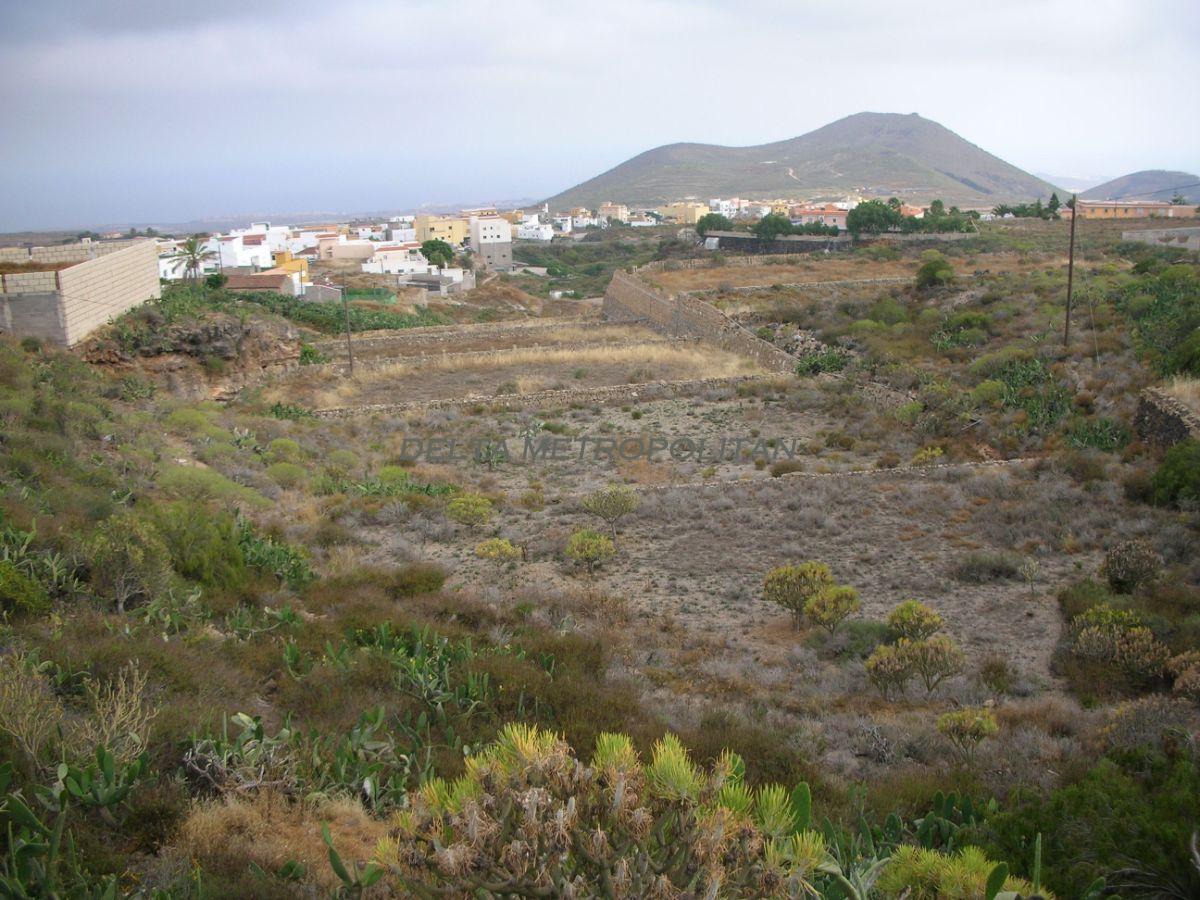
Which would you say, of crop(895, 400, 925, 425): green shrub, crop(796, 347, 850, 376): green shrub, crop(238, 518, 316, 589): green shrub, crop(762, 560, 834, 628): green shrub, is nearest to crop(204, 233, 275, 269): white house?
crop(796, 347, 850, 376): green shrub

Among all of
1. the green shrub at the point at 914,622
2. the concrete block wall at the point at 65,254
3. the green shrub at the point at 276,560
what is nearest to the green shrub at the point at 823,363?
the green shrub at the point at 914,622

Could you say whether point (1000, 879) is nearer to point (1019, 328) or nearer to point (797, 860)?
point (797, 860)

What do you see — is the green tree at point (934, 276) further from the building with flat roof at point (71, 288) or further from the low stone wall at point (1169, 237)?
the building with flat roof at point (71, 288)

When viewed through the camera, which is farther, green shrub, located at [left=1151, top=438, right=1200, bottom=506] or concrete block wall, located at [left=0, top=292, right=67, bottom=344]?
concrete block wall, located at [left=0, top=292, right=67, bottom=344]

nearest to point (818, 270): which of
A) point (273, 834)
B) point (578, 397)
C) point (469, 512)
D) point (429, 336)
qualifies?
point (429, 336)

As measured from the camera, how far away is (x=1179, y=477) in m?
12.5

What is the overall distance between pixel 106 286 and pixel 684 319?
20.0 m

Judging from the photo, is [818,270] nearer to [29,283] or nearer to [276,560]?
[29,283]

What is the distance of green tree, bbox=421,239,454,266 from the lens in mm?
72438

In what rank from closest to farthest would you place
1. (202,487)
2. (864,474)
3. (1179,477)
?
(1179,477)
(202,487)
(864,474)

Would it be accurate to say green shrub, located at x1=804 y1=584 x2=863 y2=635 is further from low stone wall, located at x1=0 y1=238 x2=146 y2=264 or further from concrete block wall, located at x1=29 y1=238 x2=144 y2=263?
low stone wall, located at x1=0 y1=238 x2=146 y2=264

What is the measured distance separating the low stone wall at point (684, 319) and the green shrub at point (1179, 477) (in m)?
13.6

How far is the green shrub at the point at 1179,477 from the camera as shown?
12.2 meters

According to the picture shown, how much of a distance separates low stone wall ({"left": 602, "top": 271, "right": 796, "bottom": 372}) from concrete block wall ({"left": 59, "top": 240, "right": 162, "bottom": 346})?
1811 cm
